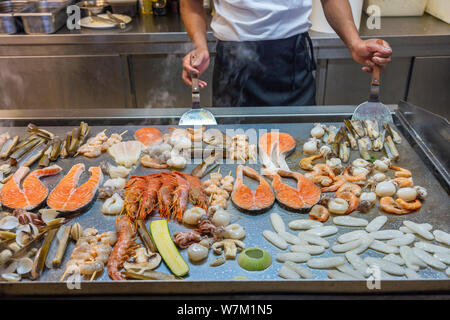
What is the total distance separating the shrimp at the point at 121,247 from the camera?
1557mm

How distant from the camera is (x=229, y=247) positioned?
5.44 ft

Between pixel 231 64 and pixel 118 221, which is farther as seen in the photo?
pixel 231 64

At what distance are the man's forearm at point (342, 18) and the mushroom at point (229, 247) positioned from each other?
1595 millimetres

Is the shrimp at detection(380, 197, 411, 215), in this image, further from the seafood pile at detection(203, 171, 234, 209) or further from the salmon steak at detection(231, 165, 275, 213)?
the seafood pile at detection(203, 171, 234, 209)

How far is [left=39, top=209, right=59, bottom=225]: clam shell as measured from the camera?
1.83 m

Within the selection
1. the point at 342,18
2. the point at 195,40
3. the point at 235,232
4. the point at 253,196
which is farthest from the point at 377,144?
the point at 195,40

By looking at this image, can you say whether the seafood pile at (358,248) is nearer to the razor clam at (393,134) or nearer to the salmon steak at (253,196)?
the salmon steak at (253,196)

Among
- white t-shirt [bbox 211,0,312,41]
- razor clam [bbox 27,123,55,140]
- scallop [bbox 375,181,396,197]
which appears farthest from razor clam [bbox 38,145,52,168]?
scallop [bbox 375,181,396,197]

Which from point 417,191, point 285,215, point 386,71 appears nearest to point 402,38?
point 386,71

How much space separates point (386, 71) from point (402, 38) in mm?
366

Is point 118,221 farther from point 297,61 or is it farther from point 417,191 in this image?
point 297,61

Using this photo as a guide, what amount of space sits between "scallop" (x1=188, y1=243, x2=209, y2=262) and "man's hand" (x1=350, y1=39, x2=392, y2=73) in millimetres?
1446

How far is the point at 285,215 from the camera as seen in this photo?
1.88m
